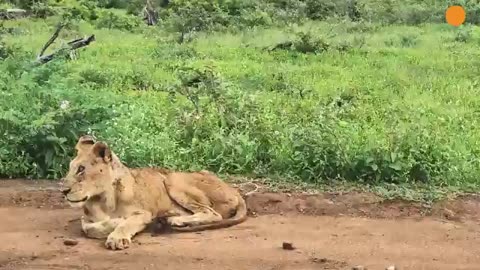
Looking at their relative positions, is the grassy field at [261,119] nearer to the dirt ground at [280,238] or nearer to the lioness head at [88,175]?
the dirt ground at [280,238]

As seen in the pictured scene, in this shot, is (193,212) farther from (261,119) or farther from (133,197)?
(261,119)

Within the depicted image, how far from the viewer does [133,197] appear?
19.7ft

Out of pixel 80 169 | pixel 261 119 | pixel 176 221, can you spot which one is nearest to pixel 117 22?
pixel 261 119

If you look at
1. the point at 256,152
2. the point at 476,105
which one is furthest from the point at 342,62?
the point at 256,152

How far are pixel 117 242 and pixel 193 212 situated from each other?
0.77 m

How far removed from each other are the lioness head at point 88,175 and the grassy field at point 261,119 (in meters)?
1.97

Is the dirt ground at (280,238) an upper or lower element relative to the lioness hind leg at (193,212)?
lower

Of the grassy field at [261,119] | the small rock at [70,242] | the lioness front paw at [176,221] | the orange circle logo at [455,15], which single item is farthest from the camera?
the orange circle logo at [455,15]

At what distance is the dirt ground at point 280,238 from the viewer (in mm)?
5383

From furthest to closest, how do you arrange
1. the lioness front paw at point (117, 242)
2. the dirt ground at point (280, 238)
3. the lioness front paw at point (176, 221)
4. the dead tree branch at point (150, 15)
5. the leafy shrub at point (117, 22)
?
1. the dead tree branch at point (150, 15)
2. the leafy shrub at point (117, 22)
3. the lioness front paw at point (176, 221)
4. the lioness front paw at point (117, 242)
5. the dirt ground at point (280, 238)

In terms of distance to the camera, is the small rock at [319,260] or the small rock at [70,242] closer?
the small rock at [319,260]

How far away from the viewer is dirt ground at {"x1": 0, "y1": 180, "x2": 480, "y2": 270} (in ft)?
17.7

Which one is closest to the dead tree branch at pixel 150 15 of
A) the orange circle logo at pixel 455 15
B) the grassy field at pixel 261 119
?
the orange circle logo at pixel 455 15

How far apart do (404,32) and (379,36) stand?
3.18 feet
